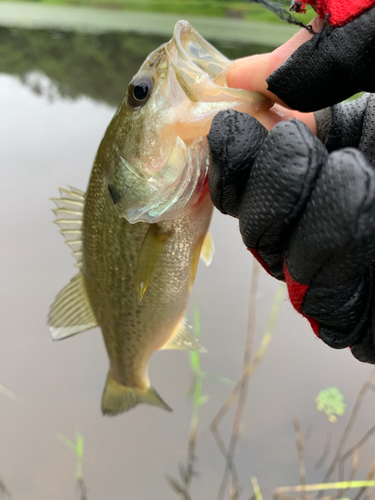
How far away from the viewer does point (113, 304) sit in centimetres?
155

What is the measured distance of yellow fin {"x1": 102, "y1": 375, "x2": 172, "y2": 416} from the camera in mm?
1885

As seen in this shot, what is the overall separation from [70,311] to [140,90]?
41.3 inches

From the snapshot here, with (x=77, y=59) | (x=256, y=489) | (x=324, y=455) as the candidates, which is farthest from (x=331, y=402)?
(x=77, y=59)

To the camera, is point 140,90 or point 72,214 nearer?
point 140,90

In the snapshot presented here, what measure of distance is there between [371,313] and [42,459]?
2.22 m

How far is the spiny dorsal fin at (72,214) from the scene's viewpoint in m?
1.54

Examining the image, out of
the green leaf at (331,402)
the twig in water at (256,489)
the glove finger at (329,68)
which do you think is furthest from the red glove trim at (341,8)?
the green leaf at (331,402)

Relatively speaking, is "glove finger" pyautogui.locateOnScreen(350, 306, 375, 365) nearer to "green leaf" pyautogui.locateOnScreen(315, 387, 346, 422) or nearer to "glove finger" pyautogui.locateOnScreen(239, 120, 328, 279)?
"glove finger" pyautogui.locateOnScreen(239, 120, 328, 279)

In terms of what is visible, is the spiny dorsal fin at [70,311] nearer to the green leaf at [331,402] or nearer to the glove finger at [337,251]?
the glove finger at [337,251]

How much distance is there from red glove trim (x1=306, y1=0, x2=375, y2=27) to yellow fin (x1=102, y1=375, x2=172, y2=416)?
5.73 feet

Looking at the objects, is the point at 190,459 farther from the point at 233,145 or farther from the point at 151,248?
the point at 233,145

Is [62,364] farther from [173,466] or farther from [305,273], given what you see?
[305,273]

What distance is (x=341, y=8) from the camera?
2.44 feet

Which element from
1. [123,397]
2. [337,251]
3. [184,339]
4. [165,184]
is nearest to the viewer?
[337,251]
